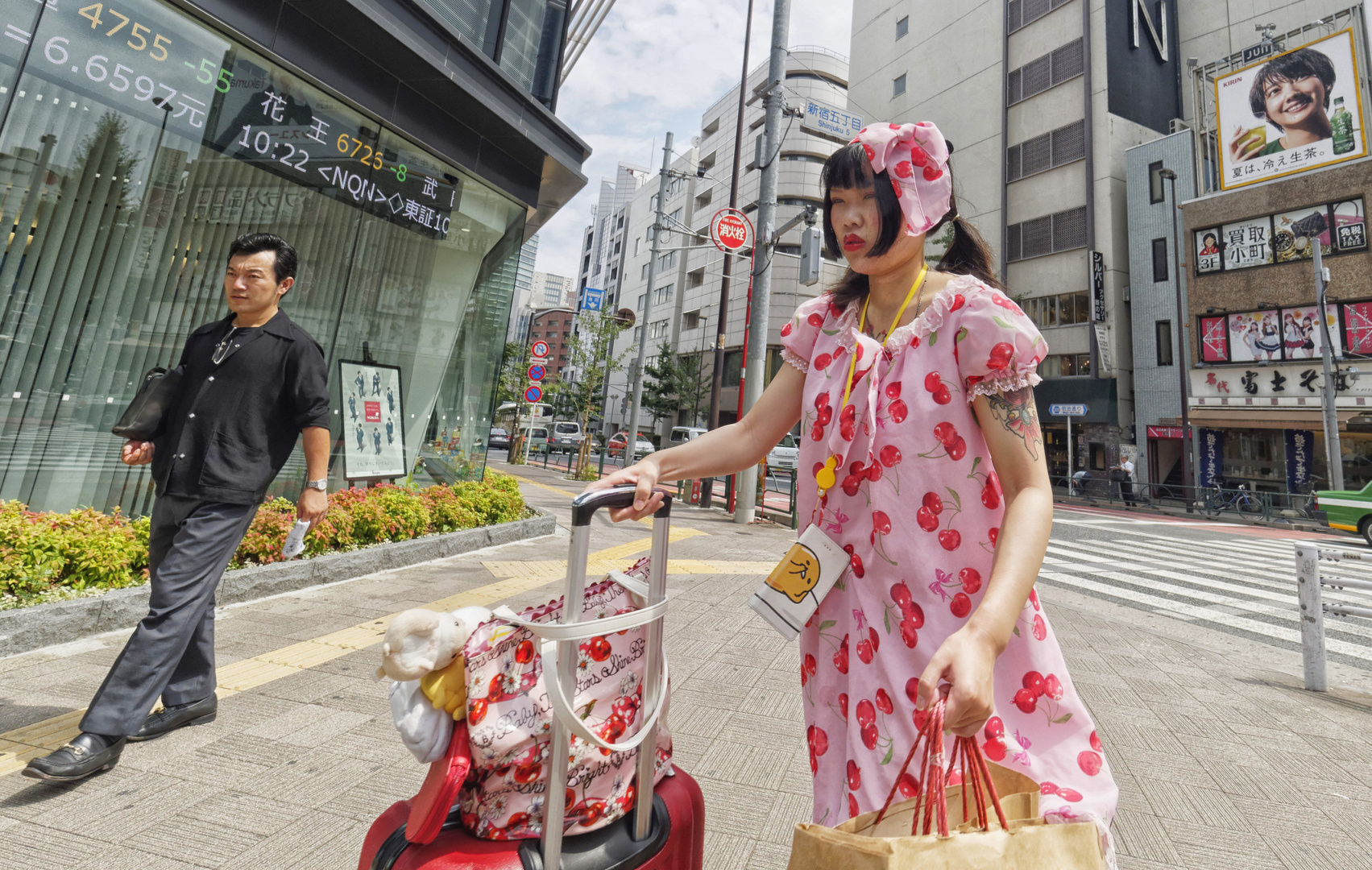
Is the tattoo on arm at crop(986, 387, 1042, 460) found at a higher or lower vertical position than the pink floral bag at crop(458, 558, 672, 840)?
higher

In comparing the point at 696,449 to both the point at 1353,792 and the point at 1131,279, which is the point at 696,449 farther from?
the point at 1131,279

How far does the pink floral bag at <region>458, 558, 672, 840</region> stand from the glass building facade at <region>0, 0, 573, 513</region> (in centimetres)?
574

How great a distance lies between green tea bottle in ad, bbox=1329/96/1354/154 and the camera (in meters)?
21.5

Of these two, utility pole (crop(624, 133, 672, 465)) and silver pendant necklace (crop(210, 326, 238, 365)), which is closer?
silver pendant necklace (crop(210, 326, 238, 365))

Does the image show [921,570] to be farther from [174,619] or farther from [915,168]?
[174,619]

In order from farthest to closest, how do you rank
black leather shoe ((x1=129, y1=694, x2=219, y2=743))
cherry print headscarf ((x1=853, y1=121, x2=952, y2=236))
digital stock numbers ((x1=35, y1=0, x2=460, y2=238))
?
digital stock numbers ((x1=35, y1=0, x2=460, y2=238)) < black leather shoe ((x1=129, y1=694, x2=219, y2=743)) < cherry print headscarf ((x1=853, y1=121, x2=952, y2=236))

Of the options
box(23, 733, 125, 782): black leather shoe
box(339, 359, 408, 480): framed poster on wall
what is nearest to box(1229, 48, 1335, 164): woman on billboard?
box(339, 359, 408, 480): framed poster on wall

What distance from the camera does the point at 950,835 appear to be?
29.4 inches

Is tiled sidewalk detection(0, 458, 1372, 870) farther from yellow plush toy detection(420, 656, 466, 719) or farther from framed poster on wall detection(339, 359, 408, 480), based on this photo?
framed poster on wall detection(339, 359, 408, 480)

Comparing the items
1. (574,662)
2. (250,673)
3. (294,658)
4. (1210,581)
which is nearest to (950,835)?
(574,662)

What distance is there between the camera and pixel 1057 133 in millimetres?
28750

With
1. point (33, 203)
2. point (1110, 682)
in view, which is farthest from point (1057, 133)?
point (33, 203)

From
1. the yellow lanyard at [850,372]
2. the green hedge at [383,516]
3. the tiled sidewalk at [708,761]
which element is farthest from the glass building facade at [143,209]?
the yellow lanyard at [850,372]

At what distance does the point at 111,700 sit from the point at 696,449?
7.61 ft
